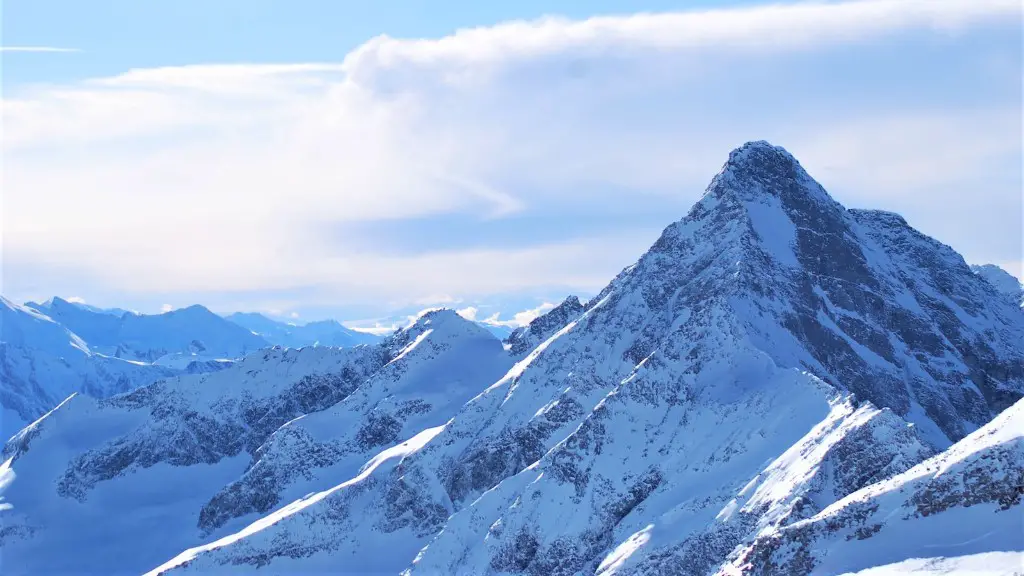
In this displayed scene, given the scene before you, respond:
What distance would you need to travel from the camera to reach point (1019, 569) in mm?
123875

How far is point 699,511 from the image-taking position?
193 metres

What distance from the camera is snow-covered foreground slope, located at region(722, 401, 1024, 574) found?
135 m

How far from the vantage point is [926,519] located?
141500 mm

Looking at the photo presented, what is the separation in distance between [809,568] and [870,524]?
9.74 meters

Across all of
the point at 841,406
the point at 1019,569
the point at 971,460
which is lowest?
the point at 1019,569

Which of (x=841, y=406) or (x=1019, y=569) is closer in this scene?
(x=1019, y=569)

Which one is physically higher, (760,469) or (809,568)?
(760,469)

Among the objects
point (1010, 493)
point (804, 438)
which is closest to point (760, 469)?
point (804, 438)

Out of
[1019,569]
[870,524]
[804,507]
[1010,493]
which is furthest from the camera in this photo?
[804,507]

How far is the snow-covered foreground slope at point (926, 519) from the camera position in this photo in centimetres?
13500

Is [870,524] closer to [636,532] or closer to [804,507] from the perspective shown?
[804,507]

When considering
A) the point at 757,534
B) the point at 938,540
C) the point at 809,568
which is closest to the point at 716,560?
the point at 757,534

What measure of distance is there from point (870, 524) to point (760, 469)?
4864 centimetres

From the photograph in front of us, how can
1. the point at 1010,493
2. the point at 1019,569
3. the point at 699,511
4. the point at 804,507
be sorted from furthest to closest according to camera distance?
the point at 699,511, the point at 804,507, the point at 1010,493, the point at 1019,569
